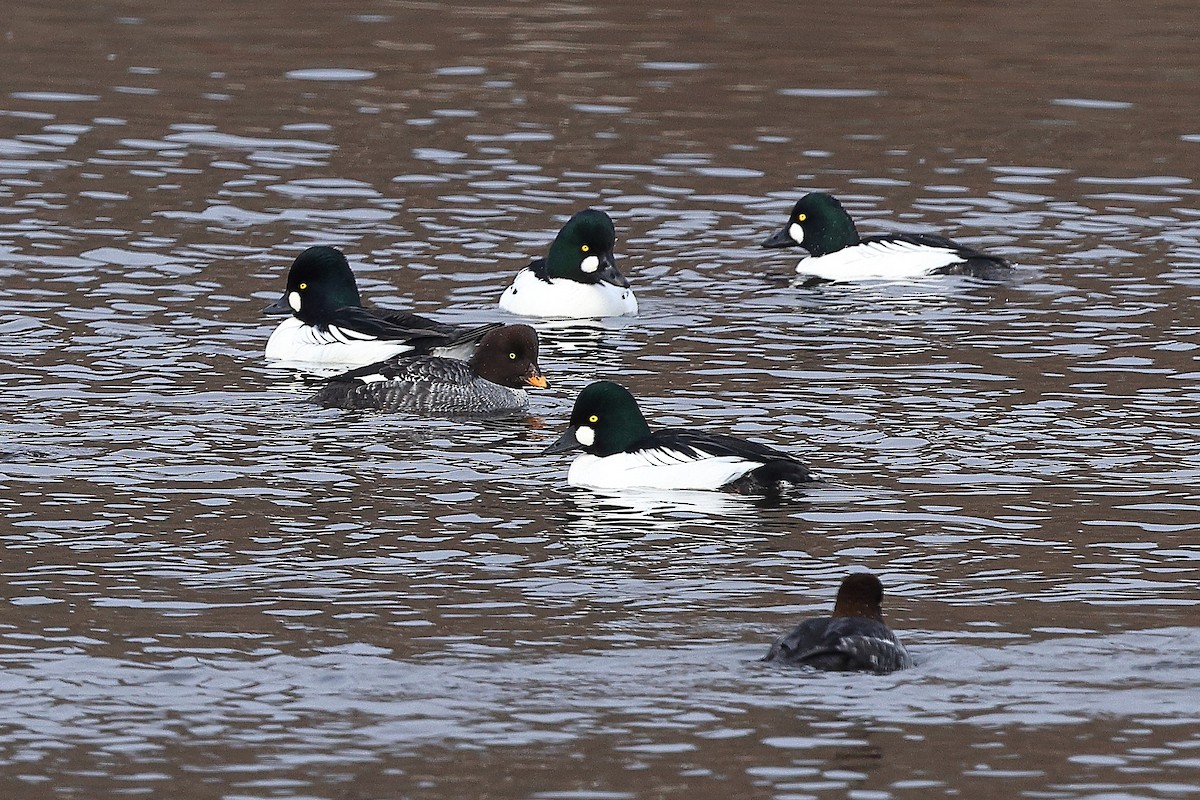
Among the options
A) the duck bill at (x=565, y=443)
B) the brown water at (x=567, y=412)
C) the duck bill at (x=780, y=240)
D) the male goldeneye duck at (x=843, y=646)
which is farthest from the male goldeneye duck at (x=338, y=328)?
the male goldeneye duck at (x=843, y=646)

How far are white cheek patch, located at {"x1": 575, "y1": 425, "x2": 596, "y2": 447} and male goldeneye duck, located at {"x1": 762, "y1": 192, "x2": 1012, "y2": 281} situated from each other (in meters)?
7.25

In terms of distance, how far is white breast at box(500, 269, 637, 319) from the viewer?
771 inches

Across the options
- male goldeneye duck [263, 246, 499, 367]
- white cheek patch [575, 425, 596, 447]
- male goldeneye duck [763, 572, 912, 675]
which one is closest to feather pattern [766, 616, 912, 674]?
male goldeneye duck [763, 572, 912, 675]

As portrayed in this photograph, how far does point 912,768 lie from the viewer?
357 inches

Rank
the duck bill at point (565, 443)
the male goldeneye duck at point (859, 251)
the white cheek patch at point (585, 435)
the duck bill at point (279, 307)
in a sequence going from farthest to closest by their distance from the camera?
1. the male goldeneye duck at point (859, 251)
2. the duck bill at point (279, 307)
3. the duck bill at point (565, 443)
4. the white cheek patch at point (585, 435)

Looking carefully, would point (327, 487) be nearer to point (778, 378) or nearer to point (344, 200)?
point (778, 378)

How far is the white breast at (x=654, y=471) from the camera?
13.6m

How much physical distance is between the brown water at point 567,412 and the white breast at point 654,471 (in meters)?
0.23

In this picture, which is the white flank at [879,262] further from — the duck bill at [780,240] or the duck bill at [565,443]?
the duck bill at [565,443]

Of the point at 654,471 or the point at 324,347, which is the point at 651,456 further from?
the point at 324,347

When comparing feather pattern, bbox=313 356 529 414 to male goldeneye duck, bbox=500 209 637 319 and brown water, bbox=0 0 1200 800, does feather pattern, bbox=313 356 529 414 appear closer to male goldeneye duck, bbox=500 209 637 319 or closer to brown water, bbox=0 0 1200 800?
brown water, bbox=0 0 1200 800

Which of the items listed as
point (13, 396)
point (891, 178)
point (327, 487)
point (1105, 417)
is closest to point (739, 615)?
point (327, 487)

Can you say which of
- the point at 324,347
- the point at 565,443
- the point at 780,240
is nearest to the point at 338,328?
the point at 324,347

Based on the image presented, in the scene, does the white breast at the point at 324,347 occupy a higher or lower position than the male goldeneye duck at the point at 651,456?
higher
